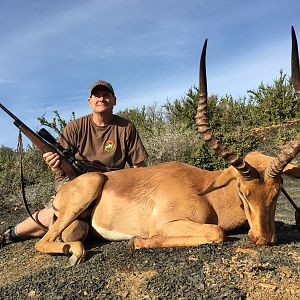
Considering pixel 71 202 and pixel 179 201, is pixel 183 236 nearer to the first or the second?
pixel 179 201

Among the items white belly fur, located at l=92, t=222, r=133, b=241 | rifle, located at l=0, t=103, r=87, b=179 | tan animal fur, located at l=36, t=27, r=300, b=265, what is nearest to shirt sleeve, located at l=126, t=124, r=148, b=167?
rifle, located at l=0, t=103, r=87, b=179

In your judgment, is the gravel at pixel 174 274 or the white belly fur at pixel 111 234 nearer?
the gravel at pixel 174 274

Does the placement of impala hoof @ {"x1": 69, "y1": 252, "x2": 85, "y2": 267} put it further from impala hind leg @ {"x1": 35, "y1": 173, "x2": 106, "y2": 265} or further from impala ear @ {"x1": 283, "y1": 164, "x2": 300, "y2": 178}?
impala ear @ {"x1": 283, "y1": 164, "x2": 300, "y2": 178}

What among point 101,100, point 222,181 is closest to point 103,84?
point 101,100

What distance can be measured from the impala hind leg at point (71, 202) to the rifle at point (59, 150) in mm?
940

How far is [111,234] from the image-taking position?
6.62 metres

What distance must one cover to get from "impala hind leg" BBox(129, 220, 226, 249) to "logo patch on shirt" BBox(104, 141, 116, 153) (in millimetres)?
3050

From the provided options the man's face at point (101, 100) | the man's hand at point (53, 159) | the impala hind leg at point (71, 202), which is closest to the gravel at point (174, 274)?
the impala hind leg at point (71, 202)

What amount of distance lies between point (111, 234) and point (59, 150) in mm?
2274

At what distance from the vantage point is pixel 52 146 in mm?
8070

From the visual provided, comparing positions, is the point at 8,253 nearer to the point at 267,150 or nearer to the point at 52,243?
the point at 52,243

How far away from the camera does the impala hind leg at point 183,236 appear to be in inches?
215

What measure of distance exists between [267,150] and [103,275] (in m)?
13.1

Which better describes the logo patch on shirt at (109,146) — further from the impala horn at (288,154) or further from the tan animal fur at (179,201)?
the impala horn at (288,154)
